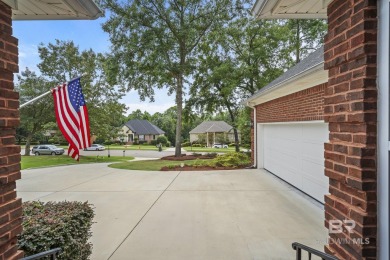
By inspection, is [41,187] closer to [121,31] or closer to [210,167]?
[210,167]

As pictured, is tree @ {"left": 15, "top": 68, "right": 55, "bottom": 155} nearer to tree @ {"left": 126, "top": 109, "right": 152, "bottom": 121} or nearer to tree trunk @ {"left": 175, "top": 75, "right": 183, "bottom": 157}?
tree trunk @ {"left": 175, "top": 75, "right": 183, "bottom": 157}

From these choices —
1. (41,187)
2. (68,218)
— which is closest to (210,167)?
(41,187)

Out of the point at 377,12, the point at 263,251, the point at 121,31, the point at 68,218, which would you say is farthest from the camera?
the point at 121,31

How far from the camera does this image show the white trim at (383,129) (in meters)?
1.78

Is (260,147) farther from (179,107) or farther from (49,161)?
(49,161)

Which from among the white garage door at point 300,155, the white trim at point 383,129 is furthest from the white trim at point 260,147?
the white trim at point 383,129

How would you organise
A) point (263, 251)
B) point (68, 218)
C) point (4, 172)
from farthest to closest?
point (263, 251) < point (68, 218) < point (4, 172)

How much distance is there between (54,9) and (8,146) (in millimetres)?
1419

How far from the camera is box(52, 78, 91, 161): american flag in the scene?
15.7 feet

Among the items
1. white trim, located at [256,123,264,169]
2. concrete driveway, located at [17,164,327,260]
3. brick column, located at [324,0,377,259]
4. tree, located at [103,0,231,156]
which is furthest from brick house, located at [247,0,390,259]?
tree, located at [103,0,231,156]

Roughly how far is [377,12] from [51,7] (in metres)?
2.79

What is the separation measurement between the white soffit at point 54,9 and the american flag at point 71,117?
2.13m

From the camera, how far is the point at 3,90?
2.17m

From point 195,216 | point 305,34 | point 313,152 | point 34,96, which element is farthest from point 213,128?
point 195,216
